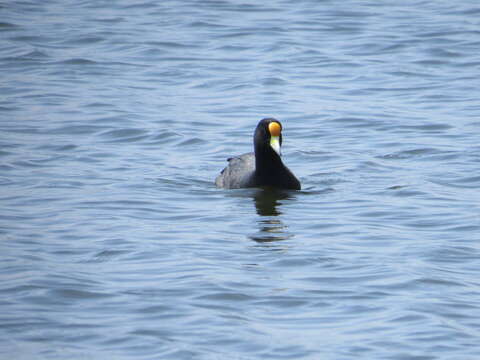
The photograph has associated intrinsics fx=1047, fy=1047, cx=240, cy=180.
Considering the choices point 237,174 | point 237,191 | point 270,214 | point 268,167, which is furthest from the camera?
point 237,174

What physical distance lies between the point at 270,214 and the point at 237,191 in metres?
1.07

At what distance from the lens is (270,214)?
10430 millimetres

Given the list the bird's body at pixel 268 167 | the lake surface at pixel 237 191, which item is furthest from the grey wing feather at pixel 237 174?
the lake surface at pixel 237 191

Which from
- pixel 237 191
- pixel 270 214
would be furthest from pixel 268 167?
pixel 270 214

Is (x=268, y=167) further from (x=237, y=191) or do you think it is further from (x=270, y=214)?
(x=270, y=214)

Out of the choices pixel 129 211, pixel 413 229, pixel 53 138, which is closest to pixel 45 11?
pixel 53 138

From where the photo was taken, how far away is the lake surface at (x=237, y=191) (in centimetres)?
699

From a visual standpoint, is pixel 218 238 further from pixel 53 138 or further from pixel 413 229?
pixel 53 138

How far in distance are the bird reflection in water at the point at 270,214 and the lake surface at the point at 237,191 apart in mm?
40

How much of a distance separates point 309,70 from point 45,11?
7.97 metres

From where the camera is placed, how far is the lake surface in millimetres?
6992

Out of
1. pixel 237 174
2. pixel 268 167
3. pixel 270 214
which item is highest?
pixel 268 167

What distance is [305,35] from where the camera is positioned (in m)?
21.5

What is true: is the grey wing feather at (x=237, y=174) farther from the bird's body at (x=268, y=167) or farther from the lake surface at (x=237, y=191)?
the lake surface at (x=237, y=191)
